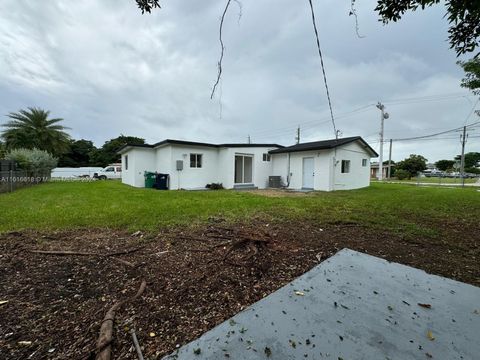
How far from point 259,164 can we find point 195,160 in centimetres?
432

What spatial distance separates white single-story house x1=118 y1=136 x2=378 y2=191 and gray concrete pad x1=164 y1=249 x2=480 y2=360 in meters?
10.7

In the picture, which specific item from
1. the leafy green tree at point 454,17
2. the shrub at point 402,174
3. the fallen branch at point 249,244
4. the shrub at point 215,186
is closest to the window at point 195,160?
the shrub at point 215,186

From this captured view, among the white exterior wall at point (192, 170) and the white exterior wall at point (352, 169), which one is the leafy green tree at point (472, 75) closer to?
the white exterior wall at point (352, 169)

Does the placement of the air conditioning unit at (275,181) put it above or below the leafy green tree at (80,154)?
below

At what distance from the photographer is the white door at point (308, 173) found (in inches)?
536

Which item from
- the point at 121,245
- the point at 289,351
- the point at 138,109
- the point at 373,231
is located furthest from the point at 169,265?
the point at 138,109

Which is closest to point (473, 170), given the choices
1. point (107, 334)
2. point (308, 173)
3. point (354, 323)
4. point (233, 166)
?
point (308, 173)

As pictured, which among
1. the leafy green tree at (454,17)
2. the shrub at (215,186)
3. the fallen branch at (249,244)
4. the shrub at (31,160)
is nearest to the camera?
the leafy green tree at (454,17)

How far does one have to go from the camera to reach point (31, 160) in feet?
47.7

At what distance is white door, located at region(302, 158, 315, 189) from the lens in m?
13.6

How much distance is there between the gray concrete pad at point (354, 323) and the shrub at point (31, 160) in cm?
1818

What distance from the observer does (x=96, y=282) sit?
2457 mm

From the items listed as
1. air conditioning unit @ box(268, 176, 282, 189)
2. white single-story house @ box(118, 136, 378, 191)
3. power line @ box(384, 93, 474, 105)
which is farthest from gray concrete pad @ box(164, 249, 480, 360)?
power line @ box(384, 93, 474, 105)

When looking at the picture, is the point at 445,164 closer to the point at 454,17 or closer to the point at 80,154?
the point at 454,17
